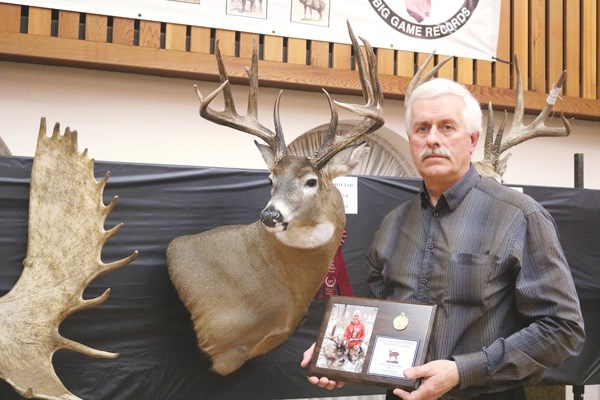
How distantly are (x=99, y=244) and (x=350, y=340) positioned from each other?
1361 millimetres

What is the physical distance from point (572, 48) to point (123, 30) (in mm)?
4733

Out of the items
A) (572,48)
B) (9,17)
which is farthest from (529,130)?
(9,17)

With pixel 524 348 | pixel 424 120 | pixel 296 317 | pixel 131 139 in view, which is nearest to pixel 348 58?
pixel 131 139

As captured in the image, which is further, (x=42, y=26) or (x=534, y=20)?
(x=534, y=20)

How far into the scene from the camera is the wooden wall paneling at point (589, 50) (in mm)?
7270

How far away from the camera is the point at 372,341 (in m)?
1.95

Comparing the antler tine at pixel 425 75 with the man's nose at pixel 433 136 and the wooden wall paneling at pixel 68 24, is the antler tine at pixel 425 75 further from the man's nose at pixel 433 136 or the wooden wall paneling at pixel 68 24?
the wooden wall paneling at pixel 68 24

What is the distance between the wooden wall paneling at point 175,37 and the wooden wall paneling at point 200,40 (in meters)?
0.07

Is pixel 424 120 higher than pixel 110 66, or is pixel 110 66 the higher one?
pixel 110 66

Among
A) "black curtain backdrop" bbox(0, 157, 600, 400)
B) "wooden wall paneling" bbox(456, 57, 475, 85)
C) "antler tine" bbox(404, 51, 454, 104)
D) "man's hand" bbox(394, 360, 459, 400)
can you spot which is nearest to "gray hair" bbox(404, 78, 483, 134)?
"man's hand" bbox(394, 360, 459, 400)

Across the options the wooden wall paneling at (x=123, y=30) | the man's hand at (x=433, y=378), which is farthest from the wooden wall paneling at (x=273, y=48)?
the man's hand at (x=433, y=378)

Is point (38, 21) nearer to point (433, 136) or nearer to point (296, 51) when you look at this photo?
point (296, 51)

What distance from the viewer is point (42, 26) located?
534cm

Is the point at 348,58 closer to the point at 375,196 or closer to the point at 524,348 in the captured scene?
the point at 375,196
